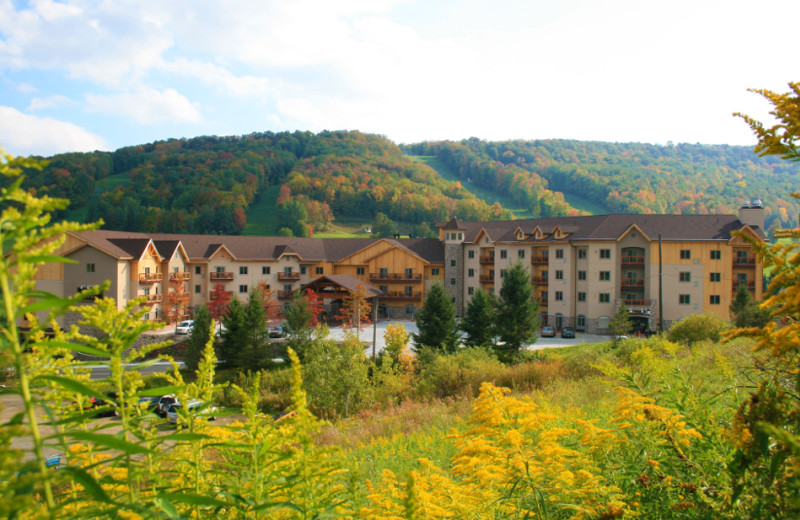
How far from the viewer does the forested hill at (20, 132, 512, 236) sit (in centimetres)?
9369

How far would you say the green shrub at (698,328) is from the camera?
75.3 feet

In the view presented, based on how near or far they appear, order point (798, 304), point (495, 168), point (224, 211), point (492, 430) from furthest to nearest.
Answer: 1. point (495, 168)
2. point (224, 211)
3. point (492, 430)
4. point (798, 304)

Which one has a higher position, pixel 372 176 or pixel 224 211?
pixel 372 176

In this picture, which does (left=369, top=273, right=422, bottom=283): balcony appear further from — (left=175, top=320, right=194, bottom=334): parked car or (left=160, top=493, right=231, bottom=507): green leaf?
(left=160, top=493, right=231, bottom=507): green leaf

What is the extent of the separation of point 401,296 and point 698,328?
34.3 m

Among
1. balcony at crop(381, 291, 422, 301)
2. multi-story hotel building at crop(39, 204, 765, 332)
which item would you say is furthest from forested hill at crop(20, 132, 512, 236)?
balcony at crop(381, 291, 422, 301)

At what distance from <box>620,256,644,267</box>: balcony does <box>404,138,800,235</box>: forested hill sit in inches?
2224

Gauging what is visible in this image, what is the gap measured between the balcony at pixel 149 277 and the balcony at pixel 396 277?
21633 millimetres

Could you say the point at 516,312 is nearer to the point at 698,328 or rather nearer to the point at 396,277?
the point at 698,328

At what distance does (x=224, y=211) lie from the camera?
317 feet

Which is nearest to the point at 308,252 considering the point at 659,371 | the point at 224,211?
the point at 224,211

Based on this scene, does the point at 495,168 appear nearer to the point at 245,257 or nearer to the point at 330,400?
the point at 245,257

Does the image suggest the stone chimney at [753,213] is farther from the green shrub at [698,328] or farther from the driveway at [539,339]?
the green shrub at [698,328]

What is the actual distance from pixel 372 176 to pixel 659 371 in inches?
4898
